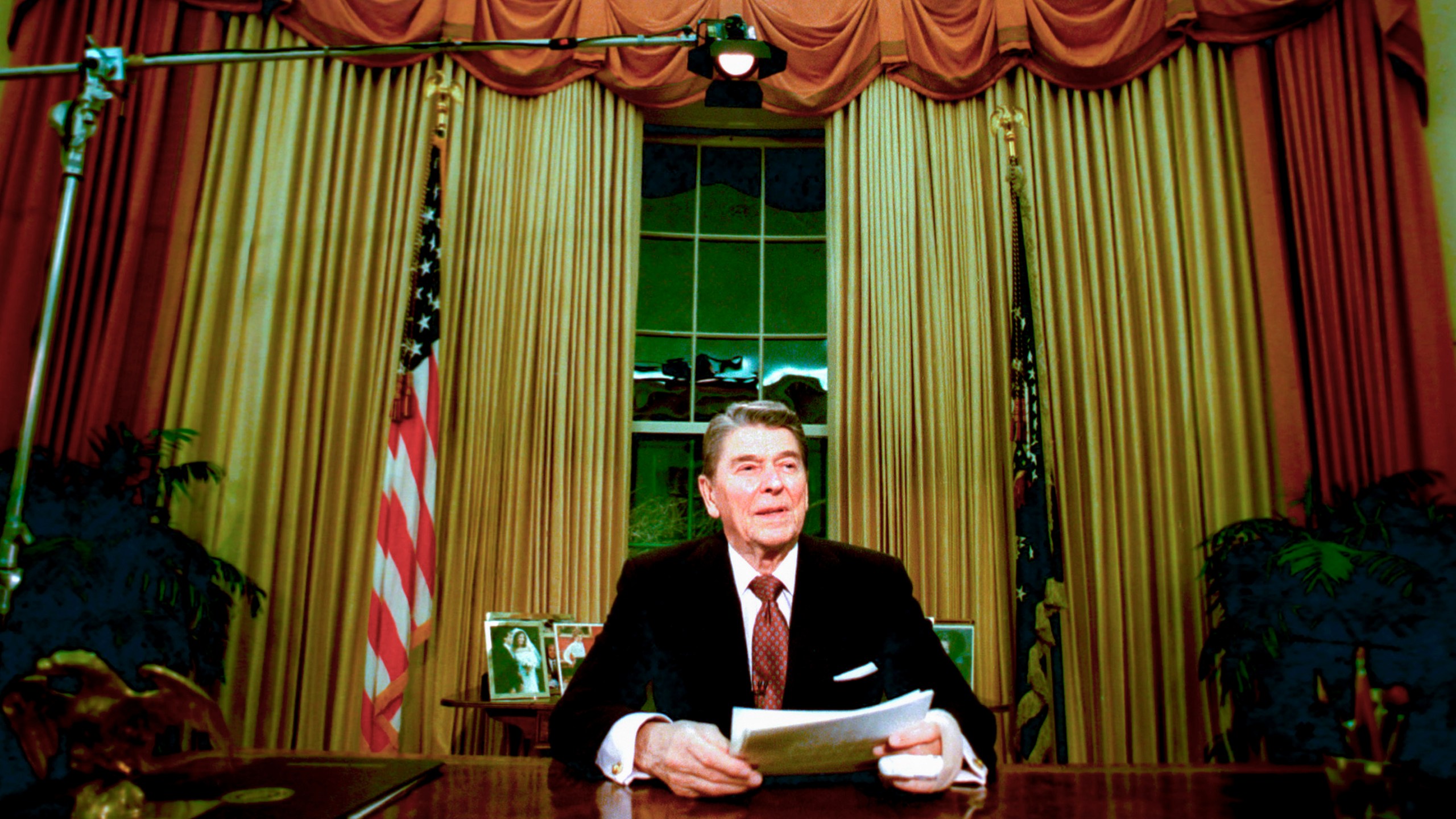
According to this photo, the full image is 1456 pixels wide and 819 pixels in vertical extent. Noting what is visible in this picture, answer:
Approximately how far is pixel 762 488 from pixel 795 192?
2.96 meters

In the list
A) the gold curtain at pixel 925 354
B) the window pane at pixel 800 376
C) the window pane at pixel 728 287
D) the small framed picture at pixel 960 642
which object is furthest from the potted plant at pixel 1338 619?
the window pane at pixel 728 287

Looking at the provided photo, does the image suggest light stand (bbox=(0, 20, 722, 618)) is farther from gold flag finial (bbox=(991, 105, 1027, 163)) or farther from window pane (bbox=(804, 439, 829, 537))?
window pane (bbox=(804, 439, 829, 537))

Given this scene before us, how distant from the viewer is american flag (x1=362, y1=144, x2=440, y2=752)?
3.02 m

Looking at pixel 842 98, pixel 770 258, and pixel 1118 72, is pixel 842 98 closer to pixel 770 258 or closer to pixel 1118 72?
pixel 770 258

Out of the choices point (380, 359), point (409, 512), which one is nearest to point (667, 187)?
point (380, 359)

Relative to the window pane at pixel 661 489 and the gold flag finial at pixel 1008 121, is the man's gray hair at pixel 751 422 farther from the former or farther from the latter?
the gold flag finial at pixel 1008 121

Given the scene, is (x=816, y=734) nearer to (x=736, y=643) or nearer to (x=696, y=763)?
(x=696, y=763)

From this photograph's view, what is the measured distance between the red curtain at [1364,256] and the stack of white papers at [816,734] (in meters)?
2.85

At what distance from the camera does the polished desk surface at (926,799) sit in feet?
3.19

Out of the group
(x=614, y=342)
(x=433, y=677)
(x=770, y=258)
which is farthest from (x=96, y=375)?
(x=770, y=258)

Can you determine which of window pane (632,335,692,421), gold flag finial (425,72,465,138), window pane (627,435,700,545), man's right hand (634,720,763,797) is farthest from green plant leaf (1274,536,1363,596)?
gold flag finial (425,72,465,138)

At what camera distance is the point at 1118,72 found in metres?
3.77

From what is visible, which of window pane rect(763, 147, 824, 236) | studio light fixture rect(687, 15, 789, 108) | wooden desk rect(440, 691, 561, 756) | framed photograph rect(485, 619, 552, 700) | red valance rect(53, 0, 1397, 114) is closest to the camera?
studio light fixture rect(687, 15, 789, 108)

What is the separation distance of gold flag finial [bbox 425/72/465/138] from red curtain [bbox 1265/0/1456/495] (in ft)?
11.2
